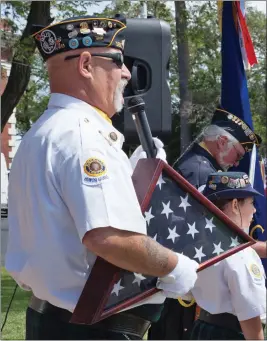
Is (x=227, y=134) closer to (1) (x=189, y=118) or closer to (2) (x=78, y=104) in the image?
(2) (x=78, y=104)

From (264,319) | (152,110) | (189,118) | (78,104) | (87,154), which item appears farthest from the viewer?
(189,118)

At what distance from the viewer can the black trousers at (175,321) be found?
587 cm

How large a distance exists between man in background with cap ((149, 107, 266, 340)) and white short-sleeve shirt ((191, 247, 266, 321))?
4.08 feet

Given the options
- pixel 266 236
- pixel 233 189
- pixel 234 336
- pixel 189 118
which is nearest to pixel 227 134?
→ pixel 266 236

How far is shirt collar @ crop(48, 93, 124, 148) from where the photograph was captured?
10.6ft

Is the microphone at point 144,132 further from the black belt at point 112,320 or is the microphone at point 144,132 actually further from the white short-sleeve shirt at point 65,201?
the black belt at point 112,320

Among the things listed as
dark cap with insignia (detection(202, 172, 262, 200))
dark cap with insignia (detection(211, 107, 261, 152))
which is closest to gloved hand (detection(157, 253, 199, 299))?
dark cap with insignia (detection(202, 172, 262, 200))

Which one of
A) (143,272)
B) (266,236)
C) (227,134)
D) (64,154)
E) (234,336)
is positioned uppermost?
(64,154)

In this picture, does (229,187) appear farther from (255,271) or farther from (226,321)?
(226,321)

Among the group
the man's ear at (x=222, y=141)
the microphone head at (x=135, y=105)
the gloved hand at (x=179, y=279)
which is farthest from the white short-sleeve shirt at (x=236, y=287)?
the man's ear at (x=222, y=141)

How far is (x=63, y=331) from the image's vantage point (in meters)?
3.19

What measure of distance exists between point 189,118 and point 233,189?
944 inches

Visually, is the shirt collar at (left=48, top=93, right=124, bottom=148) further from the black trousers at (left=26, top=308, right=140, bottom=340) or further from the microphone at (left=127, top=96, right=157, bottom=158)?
the black trousers at (left=26, top=308, right=140, bottom=340)

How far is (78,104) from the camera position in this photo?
3.26 m
